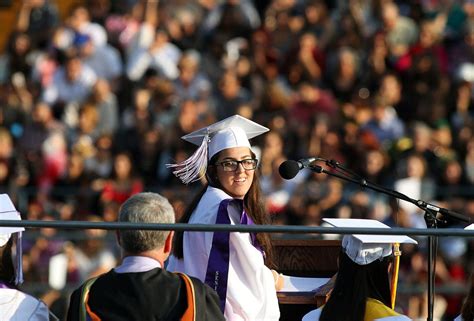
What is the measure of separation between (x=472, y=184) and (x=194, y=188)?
2.66 m

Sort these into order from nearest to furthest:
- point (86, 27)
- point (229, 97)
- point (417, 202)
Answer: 1. point (417, 202)
2. point (229, 97)
3. point (86, 27)

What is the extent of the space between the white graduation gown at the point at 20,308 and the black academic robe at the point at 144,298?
457 millimetres

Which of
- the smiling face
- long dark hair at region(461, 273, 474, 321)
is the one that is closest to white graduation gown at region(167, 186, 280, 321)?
the smiling face

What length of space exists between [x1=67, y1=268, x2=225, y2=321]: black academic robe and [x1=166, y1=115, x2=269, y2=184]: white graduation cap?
63.7 inches

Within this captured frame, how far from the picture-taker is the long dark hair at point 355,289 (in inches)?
275

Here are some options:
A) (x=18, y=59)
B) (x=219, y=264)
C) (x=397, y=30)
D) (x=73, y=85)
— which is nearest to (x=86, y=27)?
(x=73, y=85)

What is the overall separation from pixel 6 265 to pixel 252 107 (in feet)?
26.7

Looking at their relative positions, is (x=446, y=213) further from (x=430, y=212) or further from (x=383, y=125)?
(x=383, y=125)

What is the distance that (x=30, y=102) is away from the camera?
52.0 ft

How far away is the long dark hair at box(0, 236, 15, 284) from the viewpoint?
6.77 metres

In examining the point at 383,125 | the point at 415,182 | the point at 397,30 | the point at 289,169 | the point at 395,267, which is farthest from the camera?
the point at 397,30

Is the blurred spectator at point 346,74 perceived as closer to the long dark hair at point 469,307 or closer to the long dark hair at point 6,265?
the long dark hair at point 469,307

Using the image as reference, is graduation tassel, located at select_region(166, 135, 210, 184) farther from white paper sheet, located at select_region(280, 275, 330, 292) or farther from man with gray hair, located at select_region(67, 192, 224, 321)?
man with gray hair, located at select_region(67, 192, 224, 321)

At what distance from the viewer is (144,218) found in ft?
20.6
